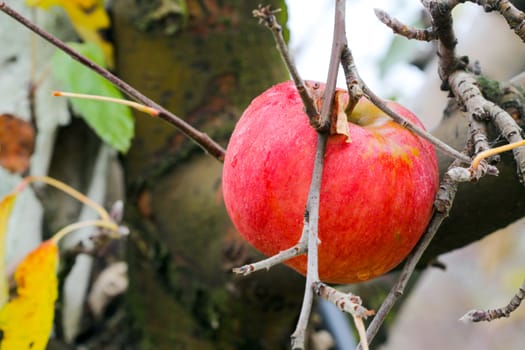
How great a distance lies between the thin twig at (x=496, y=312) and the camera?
50 cm

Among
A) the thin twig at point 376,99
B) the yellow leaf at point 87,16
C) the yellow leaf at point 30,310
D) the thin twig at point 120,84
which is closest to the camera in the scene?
the thin twig at point 376,99

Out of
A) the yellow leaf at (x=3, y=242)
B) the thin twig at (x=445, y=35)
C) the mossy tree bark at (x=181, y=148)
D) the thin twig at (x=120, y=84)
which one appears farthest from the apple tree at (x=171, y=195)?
the thin twig at (x=445, y=35)

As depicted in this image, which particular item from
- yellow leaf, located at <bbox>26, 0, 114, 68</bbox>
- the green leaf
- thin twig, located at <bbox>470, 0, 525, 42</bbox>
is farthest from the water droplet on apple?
→ yellow leaf, located at <bbox>26, 0, 114, 68</bbox>

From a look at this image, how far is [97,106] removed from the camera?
0.96 m

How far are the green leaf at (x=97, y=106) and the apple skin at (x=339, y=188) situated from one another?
1.33 ft

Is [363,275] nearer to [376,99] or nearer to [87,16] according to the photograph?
[376,99]

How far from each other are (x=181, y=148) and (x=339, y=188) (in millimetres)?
580

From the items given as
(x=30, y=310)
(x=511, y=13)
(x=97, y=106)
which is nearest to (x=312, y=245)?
(x=511, y=13)

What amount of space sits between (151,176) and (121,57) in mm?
202

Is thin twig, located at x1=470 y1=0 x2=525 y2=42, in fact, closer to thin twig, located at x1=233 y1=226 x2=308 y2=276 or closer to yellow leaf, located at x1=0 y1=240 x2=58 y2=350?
thin twig, located at x1=233 y1=226 x2=308 y2=276

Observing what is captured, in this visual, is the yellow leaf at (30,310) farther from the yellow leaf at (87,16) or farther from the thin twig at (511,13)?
the thin twig at (511,13)

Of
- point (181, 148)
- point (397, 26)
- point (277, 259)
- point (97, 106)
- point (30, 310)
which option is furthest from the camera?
point (181, 148)

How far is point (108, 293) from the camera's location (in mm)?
1149

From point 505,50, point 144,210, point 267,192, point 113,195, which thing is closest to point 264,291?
point 144,210
